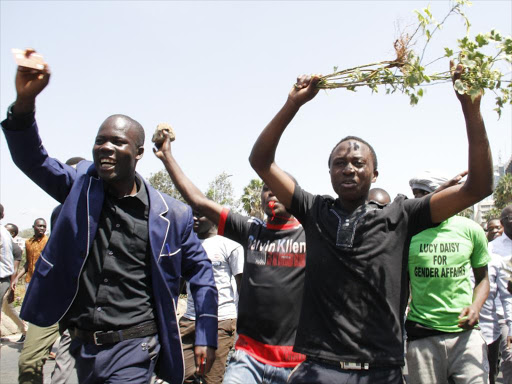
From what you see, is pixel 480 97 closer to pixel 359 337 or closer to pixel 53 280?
pixel 359 337

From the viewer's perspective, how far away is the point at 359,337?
2.65 m

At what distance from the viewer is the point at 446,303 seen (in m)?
4.16

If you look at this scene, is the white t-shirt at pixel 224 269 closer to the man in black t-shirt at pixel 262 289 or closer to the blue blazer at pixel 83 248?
the man in black t-shirt at pixel 262 289

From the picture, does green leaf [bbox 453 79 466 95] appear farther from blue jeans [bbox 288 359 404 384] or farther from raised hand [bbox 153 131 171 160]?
raised hand [bbox 153 131 171 160]

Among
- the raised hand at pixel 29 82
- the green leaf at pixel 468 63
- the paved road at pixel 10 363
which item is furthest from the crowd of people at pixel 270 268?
the paved road at pixel 10 363

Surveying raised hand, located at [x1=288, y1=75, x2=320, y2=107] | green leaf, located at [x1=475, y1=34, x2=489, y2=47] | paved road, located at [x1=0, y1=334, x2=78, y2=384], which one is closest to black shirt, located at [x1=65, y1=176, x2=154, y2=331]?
raised hand, located at [x1=288, y1=75, x2=320, y2=107]

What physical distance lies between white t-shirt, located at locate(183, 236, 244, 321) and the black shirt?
249 cm

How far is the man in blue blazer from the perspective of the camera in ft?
10.1

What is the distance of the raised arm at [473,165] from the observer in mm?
2482

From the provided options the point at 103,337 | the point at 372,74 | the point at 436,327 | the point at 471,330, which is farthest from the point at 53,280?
the point at 471,330

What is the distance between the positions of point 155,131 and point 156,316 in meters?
1.41

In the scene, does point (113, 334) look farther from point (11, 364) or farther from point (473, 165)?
point (11, 364)

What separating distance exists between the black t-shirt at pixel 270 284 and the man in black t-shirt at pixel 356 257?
3.19ft

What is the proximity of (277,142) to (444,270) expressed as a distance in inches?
81.8
